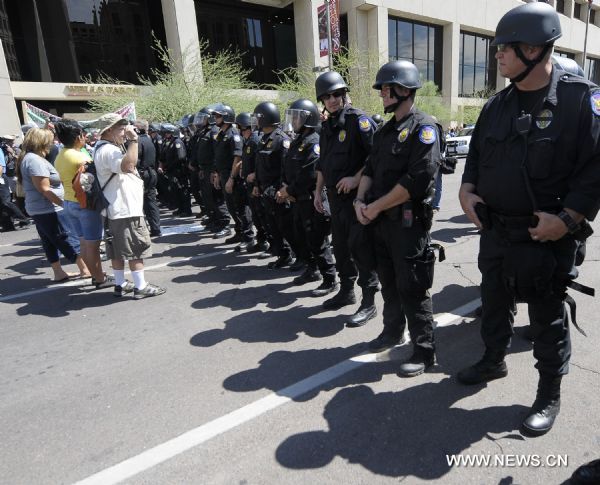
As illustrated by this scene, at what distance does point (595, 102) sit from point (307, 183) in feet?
9.13

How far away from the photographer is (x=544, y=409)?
7.54ft

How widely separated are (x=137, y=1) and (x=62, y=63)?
6.54 meters

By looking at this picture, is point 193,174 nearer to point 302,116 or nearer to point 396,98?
point 302,116

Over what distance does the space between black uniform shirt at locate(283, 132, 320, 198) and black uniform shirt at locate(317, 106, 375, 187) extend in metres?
0.66

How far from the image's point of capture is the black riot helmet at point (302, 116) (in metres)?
4.35

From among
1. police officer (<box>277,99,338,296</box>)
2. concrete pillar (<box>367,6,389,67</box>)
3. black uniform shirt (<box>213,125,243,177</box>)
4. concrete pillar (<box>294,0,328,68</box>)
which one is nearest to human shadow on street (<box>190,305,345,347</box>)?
police officer (<box>277,99,338,296</box>)

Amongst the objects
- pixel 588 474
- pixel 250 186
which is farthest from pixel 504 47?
pixel 250 186

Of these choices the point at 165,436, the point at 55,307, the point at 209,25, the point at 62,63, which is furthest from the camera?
the point at 209,25

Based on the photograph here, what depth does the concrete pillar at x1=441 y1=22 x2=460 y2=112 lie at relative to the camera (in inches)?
1478

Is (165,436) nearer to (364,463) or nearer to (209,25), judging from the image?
(364,463)

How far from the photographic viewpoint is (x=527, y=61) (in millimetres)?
2061

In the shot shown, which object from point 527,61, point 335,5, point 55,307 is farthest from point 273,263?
point 335,5

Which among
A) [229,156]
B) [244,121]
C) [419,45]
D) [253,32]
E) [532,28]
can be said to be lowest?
[229,156]

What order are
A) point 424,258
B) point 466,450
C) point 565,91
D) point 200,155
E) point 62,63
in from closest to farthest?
point 565,91 → point 466,450 → point 424,258 → point 200,155 → point 62,63
